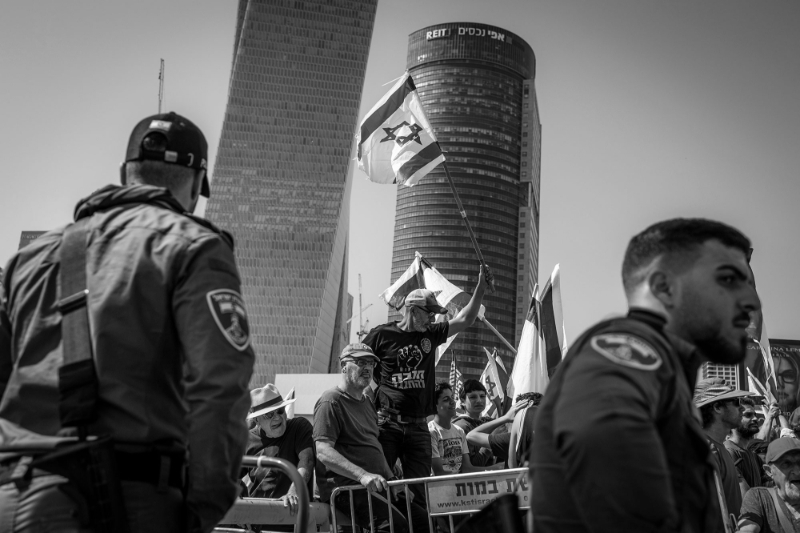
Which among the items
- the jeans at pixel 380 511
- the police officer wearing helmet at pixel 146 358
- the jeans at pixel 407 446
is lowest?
the jeans at pixel 380 511

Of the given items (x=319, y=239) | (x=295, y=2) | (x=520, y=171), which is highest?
(x=295, y=2)

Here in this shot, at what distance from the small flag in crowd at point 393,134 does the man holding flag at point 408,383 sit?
4.82 m

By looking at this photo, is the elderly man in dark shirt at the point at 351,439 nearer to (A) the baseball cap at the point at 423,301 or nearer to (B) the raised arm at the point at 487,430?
(A) the baseball cap at the point at 423,301

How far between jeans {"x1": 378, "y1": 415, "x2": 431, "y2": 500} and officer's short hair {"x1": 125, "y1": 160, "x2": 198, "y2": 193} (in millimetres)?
5137

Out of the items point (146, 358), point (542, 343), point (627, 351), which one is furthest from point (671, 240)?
point (542, 343)

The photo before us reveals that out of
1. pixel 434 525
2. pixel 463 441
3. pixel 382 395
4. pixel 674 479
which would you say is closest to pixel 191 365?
pixel 674 479

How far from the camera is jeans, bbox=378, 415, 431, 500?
7.87 meters

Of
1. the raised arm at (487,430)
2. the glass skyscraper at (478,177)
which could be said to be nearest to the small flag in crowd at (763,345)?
the raised arm at (487,430)

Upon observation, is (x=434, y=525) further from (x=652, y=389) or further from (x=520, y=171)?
(x=520, y=171)

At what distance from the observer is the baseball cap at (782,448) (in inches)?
229

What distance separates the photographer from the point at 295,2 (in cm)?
13325

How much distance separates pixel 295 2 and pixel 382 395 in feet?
435

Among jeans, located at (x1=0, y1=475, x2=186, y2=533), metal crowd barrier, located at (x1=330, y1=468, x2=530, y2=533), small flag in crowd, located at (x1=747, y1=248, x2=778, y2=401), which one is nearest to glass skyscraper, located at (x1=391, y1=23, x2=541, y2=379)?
small flag in crowd, located at (x1=747, y1=248, x2=778, y2=401)

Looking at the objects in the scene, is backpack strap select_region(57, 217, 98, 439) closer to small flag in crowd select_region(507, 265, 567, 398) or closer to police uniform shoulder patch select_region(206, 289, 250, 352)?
police uniform shoulder patch select_region(206, 289, 250, 352)
